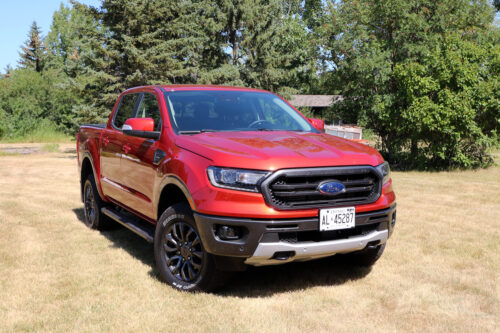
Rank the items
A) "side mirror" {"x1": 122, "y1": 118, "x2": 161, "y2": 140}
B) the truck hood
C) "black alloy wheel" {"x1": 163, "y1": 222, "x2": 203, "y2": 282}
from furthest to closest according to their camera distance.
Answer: "side mirror" {"x1": 122, "y1": 118, "x2": 161, "y2": 140} < "black alloy wheel" {"x1": 163, "y1": 222, "x2": 203, "y2": 282} < the truck hood

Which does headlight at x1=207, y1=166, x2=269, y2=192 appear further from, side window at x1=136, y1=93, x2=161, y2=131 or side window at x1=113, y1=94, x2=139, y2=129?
side window at x1=113, y1=94, x2=139, y2=129

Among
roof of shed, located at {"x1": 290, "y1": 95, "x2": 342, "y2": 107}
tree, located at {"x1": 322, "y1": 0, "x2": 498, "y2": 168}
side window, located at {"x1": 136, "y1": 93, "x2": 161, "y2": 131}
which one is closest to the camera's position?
side window, located at {"x1": 136, "y1": 93, "x2": 161, "y2": 131}

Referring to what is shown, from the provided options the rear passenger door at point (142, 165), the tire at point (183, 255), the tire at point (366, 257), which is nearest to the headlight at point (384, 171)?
the tire at point (366, 257)

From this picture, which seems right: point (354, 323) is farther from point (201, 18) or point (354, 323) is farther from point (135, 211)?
point (201, 18)

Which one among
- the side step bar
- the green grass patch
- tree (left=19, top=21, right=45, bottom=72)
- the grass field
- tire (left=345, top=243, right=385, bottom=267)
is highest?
tree (left=19, top=21, right=45, bottom=72)

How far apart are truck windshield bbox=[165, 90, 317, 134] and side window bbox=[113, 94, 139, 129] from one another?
103 cm

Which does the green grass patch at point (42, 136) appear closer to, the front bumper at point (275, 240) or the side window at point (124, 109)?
the side window at point (124, 109)

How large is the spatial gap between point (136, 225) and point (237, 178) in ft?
6.65

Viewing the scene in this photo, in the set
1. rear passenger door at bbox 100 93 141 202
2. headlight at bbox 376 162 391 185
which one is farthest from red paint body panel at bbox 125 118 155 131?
headlight at bbox 376 162 391 185

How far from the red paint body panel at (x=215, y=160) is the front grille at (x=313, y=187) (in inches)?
2.1

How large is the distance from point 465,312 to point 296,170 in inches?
71.9

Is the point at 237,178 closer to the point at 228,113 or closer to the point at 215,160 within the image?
the point at 215,160

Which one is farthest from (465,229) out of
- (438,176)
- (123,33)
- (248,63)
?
(248,63)

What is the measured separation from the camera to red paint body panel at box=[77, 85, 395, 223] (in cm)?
387
